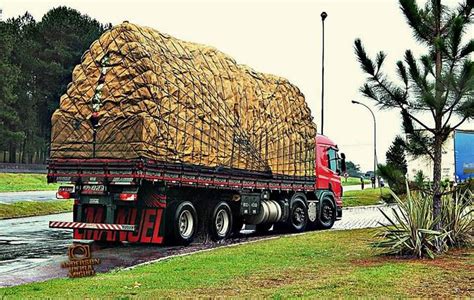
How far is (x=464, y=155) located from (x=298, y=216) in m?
17.0

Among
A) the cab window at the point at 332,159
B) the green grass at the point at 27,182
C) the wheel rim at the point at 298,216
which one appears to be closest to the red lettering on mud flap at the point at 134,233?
the wheel rim at the point at 298,216

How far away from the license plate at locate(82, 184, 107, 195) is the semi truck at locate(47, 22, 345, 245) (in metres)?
0.02

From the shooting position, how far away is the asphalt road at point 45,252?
41.5 ft

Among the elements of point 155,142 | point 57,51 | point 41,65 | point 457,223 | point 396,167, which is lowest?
point 457,223

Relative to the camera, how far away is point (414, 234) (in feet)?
41.7

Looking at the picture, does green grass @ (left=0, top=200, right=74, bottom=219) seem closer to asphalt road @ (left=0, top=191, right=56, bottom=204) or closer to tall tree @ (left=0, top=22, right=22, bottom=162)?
asphalt road @ (left=0, top=191, right=56, bottom=204)

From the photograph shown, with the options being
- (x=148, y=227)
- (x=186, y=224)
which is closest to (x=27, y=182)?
(x=186, y=224)

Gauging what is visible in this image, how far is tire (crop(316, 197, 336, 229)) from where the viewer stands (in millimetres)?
23906

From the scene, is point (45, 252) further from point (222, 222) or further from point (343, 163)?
point (343, 163)

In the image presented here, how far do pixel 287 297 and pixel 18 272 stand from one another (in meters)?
6.05

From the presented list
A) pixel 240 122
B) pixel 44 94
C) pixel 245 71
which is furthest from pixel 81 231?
pixel 44 94

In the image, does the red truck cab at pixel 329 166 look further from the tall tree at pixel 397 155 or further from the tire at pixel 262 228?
the tall tree at pixel 397 155

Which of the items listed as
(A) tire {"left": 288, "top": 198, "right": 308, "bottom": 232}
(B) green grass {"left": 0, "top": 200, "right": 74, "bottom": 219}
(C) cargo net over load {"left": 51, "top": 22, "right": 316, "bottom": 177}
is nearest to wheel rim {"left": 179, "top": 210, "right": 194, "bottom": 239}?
(C) cargo net over load {"left": 51, "top": 22, "right": 316, "bottom": 177}

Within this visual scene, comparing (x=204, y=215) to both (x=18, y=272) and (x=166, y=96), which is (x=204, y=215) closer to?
(x=166, y=96)
